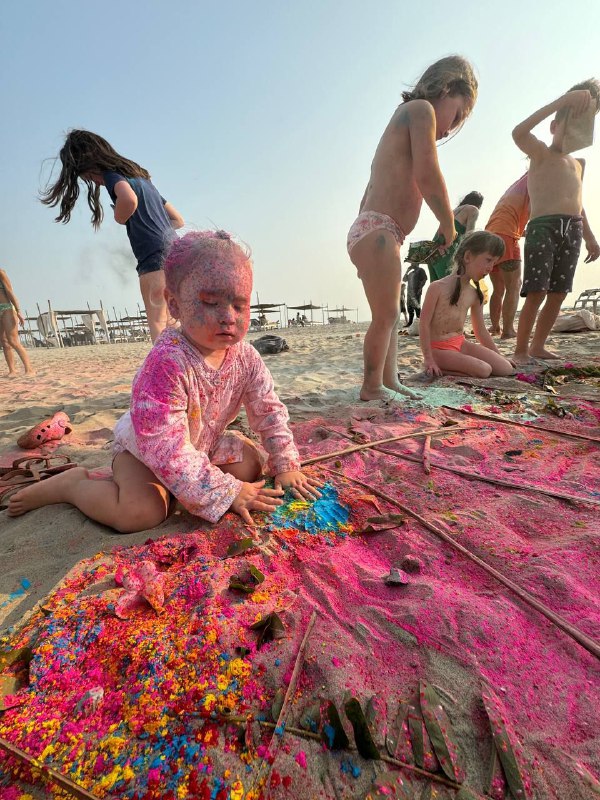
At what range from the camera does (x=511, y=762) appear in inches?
27.6

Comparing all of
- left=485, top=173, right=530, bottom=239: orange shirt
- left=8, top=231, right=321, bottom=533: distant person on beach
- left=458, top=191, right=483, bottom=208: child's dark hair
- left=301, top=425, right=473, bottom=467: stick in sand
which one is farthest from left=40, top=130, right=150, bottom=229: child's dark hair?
left=458, top=191, right=483, bottom=208: child's dark hair

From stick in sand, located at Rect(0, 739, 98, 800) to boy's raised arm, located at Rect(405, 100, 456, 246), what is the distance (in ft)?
11.4

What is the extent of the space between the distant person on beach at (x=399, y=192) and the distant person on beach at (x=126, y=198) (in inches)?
64.1

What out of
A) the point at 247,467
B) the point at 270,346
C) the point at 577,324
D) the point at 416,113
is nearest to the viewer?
the point at 247,467

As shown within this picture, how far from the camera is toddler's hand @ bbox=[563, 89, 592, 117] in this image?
3.68 meters

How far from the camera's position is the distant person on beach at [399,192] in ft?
9.20

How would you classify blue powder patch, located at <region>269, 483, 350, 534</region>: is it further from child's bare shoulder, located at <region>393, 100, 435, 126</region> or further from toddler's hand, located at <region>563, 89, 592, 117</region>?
toddler's hand, located at <region>563, 89, 592, 117</region>

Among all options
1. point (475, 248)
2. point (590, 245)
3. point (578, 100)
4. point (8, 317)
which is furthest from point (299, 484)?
point (8, 317)

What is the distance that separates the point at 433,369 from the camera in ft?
13.4

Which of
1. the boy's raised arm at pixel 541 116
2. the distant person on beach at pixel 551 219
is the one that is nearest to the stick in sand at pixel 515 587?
the distant person on beach at pixel 551 219

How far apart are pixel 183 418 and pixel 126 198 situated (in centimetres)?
225

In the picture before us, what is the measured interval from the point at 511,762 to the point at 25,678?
1.06 metres

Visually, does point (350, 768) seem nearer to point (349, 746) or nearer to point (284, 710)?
point (349, 746)

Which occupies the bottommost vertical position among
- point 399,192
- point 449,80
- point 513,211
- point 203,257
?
point 203,257
